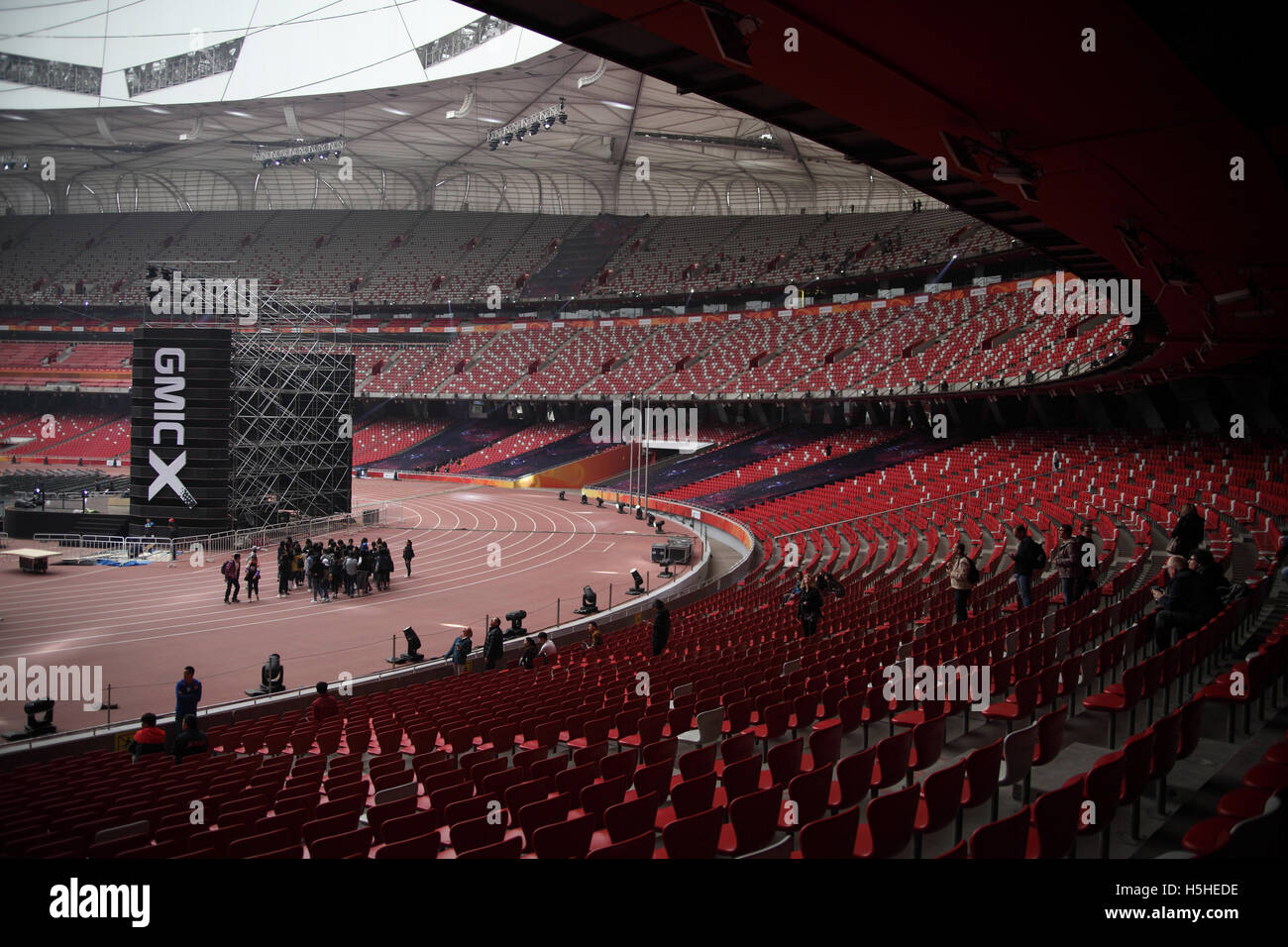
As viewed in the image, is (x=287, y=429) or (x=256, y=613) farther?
(x=287, y=429)

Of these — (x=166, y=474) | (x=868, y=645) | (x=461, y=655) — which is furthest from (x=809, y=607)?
(x=166, y=474)

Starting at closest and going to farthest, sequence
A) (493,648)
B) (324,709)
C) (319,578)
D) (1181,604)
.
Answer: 1. (1181,604)
2. (324,709)
3. (493,648)
4. (319,578)

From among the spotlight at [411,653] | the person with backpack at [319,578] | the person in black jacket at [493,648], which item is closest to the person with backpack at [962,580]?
the person in black jacket at [493,648]

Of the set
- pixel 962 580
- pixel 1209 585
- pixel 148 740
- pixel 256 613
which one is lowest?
pixel 256 613

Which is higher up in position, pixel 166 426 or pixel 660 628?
pixel 166 426

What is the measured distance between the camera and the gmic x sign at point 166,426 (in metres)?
32.3

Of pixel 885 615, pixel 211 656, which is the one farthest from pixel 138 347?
pixel 885 615

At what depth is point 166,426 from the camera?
3247cm

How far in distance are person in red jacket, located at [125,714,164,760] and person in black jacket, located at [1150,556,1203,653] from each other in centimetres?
1133

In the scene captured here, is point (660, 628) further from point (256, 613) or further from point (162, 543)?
point (162, 543)

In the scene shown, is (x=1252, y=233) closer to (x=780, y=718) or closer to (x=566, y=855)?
(x=780, y=718)

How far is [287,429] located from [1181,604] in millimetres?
34087

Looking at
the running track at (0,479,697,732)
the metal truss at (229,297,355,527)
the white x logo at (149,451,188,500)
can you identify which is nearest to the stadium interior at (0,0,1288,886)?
the running track at (0,479,697,732)

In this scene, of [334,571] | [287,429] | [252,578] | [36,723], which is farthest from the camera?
[287,429]
